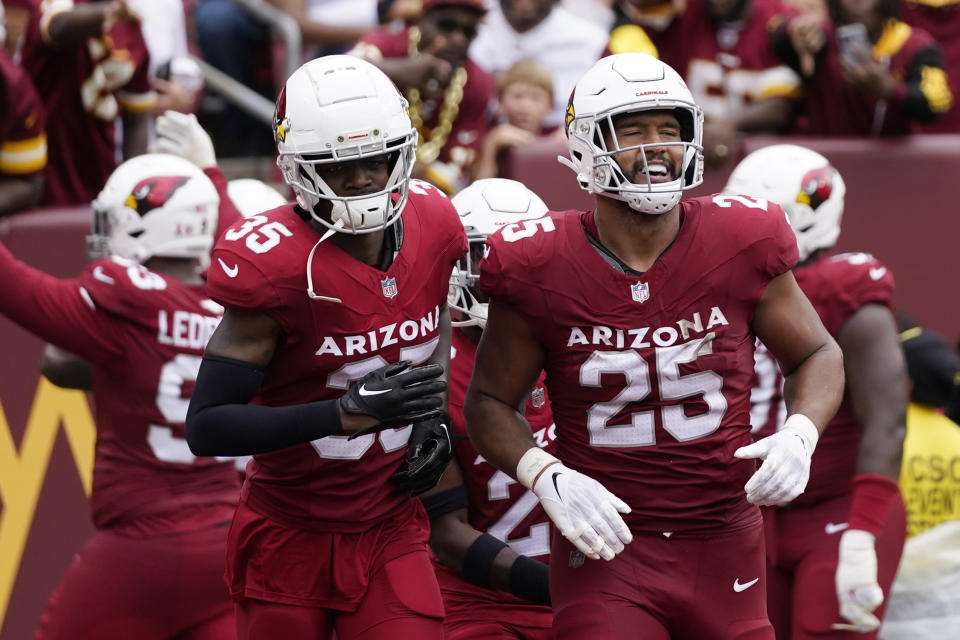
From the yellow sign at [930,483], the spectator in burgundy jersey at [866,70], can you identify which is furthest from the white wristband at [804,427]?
the spectator in burgundy jersey at [866,70]

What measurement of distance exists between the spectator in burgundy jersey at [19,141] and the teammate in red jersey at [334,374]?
262cm

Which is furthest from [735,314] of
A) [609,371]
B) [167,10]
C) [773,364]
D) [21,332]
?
[167,10]

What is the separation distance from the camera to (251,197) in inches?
224

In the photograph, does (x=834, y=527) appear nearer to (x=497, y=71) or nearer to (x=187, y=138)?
(x=187, y=138)

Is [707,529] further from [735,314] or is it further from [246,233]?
[246,233]

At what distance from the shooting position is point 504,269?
3555 mm

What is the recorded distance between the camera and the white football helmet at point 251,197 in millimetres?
5629

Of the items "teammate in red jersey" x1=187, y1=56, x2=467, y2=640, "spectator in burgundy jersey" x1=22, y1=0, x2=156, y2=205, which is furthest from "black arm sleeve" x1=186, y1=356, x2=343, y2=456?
"spectator in burgundy jersey" x1=22, y1=0, x2=156, y2=205

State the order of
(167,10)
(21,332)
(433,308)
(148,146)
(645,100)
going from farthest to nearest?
(167,10), (148,146), (21,332), (433,308), (645,100)

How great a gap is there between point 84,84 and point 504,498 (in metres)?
3.35

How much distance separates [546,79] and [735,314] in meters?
3.63

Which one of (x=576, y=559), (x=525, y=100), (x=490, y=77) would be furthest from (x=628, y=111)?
(x=490, y=77)

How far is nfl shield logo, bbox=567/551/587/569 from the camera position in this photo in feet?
11.7

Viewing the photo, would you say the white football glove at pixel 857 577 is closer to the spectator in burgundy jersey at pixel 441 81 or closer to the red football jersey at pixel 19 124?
the spectator in burgundy jersey at pixel 441 81
